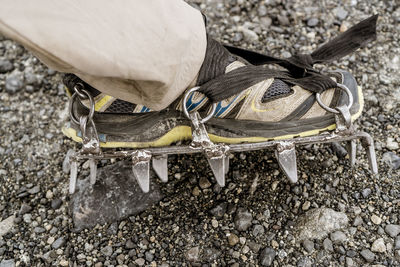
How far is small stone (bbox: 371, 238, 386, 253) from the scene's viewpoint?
61.9 inches

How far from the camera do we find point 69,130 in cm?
165

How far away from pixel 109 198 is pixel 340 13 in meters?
1.70

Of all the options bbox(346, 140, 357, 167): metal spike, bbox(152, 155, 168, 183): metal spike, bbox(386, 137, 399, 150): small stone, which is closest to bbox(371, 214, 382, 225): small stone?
bbox(346, 140, 357, 167): metal spike

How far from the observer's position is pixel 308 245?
160 cm

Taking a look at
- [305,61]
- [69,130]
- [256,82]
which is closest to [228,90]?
[256,82]

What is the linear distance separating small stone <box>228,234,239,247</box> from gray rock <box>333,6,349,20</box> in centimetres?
148

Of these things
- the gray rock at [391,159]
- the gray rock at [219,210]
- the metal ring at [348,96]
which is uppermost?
the metal ring at [348,96]

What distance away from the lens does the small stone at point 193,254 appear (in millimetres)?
1604

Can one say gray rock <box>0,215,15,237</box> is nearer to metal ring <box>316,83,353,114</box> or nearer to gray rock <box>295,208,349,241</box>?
gray rock <box>295,208,349,241</box>

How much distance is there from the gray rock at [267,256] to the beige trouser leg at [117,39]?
0.76 metres

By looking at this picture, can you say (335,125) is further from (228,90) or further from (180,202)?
(180,202)

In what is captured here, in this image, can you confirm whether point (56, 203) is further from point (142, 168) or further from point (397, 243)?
point (397, 243)

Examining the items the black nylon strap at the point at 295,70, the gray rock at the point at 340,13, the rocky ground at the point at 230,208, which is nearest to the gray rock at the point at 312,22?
the gray rock at the point at 340,13

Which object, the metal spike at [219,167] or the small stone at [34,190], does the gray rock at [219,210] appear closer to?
the metal spike at [219,167]
